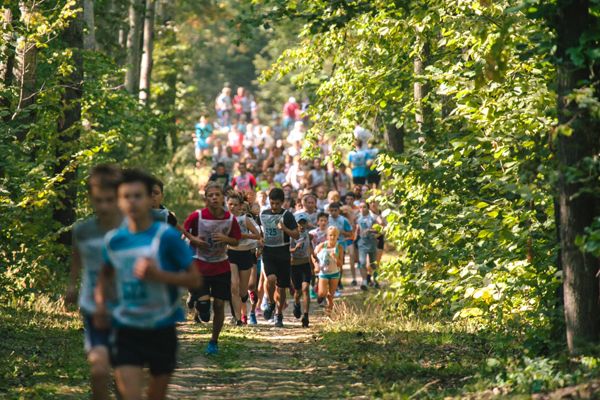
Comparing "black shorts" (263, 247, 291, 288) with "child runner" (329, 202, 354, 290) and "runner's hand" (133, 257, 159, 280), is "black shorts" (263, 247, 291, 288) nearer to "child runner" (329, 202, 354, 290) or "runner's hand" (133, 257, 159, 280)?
"child runner" (329, 202, 354, 290)

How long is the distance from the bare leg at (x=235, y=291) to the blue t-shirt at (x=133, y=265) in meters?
9.35

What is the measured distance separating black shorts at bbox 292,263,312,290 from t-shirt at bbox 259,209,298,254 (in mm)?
839

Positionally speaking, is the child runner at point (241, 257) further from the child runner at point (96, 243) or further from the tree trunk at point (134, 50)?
the tree trunk at point (134, 50)

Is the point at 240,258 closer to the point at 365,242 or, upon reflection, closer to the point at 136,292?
the point at 365,242

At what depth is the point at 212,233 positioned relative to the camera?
13141 mm

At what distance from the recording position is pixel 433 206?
13.4 metres

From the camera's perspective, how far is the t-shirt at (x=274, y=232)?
16.7m

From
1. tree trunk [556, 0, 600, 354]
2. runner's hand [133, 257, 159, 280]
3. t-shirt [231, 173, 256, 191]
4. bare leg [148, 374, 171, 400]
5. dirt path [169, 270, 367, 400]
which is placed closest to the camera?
runner's hand [133, 257, 159, 280]

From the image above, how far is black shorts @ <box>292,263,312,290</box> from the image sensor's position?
1770 cm

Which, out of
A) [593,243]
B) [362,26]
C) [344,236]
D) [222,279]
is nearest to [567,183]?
[593,243]

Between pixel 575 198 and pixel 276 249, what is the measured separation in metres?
8.55

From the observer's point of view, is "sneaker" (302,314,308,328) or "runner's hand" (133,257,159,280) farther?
"sneaker" (302,314,308,328)

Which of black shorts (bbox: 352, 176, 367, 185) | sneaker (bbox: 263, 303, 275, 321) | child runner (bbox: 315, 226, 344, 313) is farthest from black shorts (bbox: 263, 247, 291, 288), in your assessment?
black shorts (bbox: 352, 176, 367, 185)

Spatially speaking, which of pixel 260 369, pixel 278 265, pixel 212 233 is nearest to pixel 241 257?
pixel 278 265
